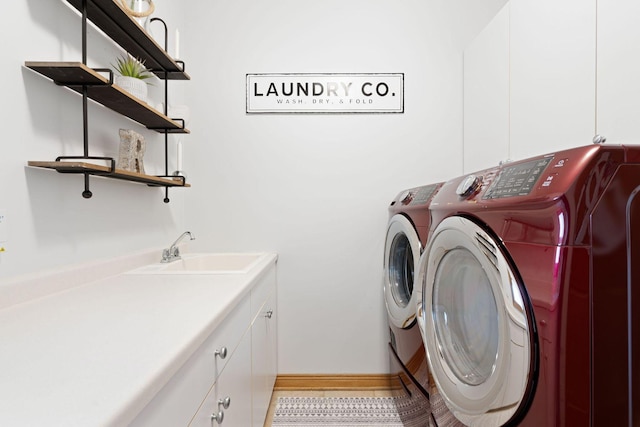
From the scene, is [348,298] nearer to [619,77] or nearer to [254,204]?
[254,204]

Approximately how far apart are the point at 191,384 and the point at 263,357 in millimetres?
1052

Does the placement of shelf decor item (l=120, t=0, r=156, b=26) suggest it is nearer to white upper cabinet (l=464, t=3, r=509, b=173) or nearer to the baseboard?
white upper cabinet (l=464, t=3, r=509, b=173)

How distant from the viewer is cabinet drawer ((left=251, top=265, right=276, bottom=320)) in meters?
1.51

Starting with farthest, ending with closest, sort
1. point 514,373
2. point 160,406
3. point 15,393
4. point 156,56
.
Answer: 1. point 156,56
2. point 514,373
3. point 160,406
4. point 15,393

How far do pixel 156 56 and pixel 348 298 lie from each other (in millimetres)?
1723

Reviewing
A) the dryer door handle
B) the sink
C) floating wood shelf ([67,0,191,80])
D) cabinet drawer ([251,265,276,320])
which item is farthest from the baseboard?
floating wood shelf ([67,0,191,80])

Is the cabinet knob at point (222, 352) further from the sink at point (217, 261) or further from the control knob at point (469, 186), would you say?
the sink at point (217, 261)

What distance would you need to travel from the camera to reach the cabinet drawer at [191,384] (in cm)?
62

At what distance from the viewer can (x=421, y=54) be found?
231 centimetres

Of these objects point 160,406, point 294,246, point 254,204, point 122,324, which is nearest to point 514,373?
point 160,406

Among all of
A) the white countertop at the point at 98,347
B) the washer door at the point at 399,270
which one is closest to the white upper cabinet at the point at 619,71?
the washer door at the point at 399,270

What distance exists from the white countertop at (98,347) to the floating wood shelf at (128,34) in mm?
1013

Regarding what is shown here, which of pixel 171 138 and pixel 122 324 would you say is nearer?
pixel 122 324

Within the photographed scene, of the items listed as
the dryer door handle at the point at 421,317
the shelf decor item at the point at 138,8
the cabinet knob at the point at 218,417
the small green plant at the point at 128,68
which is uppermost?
the shelf decor item at the point at 138,8
